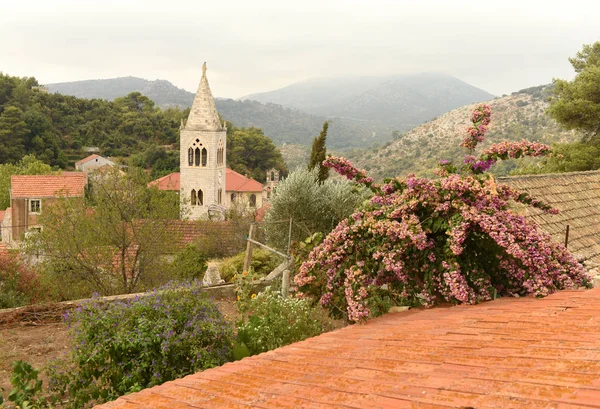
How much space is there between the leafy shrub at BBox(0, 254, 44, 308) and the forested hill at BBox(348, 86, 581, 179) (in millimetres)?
48729

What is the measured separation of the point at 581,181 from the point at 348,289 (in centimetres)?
804

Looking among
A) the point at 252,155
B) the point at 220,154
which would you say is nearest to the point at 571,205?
the point at 220,154

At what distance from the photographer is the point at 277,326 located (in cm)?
678

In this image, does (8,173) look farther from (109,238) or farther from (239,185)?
(109,238)

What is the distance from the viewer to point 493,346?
2.97 meters

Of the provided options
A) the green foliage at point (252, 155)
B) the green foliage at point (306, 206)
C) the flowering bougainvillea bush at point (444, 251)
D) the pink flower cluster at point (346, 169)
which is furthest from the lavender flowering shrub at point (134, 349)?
the green foliage at point (252, 155)

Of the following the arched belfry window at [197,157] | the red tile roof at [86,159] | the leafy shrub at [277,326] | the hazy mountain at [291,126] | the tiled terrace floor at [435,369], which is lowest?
the leafy shrub at [277,326]

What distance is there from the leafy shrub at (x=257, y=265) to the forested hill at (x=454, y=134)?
43871 mm

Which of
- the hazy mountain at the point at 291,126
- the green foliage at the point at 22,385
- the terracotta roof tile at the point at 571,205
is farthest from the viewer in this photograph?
the hazy mountain at the point at 291,126

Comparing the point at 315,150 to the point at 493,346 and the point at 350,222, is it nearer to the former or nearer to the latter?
the point at 350,222

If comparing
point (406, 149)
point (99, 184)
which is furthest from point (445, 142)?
point (99, 184)

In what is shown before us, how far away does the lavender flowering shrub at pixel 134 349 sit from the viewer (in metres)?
5.38

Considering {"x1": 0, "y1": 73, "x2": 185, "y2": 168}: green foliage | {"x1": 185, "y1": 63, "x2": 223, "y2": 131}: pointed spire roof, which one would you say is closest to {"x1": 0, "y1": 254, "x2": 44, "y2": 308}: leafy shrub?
{"x1": 185, "y1": 63, "x2": 223, "y2": 131}: pointed spire roof

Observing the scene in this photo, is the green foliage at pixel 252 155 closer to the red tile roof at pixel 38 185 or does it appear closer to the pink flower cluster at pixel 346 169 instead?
the red tile roof at pixel 38 185
